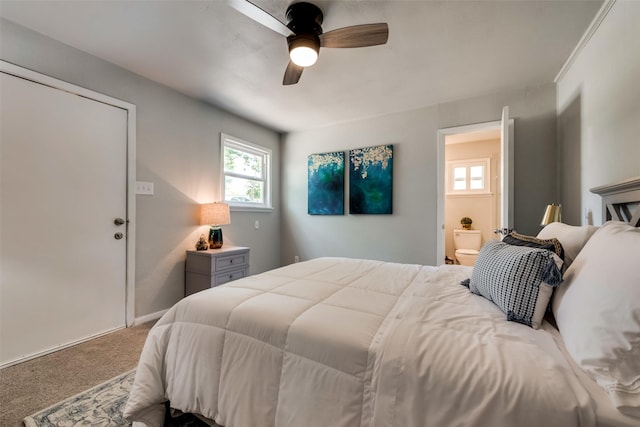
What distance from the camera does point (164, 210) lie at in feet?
9.11

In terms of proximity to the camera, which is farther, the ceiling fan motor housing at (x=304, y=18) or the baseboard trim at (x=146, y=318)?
the baseboard trim at (x=146, y=318)

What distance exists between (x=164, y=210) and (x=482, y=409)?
9.89 ft

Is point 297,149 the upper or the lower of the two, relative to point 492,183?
upper

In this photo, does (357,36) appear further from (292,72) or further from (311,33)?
(292,72)

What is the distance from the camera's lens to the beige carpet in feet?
4.78

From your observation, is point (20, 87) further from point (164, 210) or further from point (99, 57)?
point (164, 210)

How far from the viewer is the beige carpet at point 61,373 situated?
4.78 feet

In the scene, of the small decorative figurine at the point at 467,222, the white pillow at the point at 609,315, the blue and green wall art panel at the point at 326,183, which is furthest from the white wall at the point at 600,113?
the blue and green wall art panel at the point at 326,183

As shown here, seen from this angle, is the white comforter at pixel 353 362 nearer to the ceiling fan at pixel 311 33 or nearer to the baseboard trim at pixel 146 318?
the ceiling fan at pixel 311 33

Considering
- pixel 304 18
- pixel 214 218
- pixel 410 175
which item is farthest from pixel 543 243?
pixel 214 218

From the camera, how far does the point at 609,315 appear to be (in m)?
0.70

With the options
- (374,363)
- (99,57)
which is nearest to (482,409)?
(374,363)

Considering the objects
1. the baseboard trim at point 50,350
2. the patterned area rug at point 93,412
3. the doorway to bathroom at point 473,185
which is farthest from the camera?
the doorway to bathroom at point 473,185

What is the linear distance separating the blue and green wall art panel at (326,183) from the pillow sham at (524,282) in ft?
8.99
